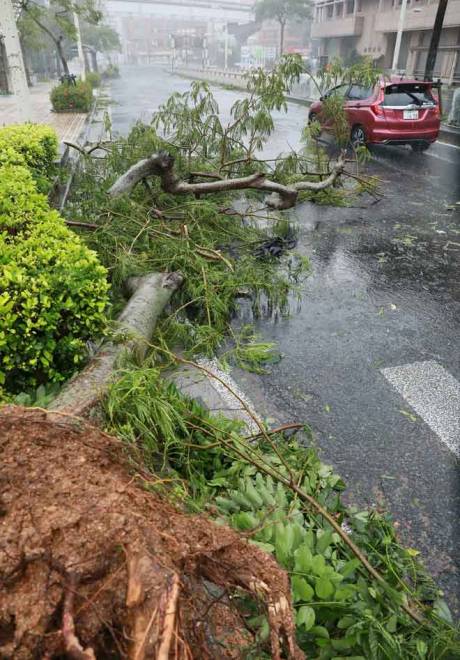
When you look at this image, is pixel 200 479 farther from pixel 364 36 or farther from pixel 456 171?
pixel 364 36

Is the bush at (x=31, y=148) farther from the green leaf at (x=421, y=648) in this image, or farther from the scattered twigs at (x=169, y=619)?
the green leaf at (x=421, y=648)

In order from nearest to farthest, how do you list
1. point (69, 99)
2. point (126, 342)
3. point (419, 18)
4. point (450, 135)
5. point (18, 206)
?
point (126, 342) < point (18, 206) < point (450, 135) < point (69, 99) < point (419, 18)

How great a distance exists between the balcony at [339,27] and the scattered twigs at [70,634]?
171ft

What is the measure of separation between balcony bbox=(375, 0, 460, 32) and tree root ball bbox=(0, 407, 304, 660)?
35407 mm

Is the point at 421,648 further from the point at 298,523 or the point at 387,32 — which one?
the point at 387,32

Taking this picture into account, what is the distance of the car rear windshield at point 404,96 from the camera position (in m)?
11.1

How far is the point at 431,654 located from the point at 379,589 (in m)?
0.28

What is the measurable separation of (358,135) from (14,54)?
758 centimetres

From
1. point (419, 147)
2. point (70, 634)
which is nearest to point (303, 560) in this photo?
point (70, 634)

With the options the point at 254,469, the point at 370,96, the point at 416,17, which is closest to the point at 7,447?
the point at 254,469

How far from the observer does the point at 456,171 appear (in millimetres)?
10383

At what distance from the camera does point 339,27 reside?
4703 cm

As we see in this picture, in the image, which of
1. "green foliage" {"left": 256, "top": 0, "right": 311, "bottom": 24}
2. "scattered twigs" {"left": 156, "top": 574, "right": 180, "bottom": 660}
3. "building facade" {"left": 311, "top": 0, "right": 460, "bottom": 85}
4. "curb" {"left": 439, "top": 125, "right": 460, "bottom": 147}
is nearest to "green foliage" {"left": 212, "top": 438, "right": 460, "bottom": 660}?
"scattered twigs" {"left": 156, "top": 574, "right": 180, "bottom": 660}

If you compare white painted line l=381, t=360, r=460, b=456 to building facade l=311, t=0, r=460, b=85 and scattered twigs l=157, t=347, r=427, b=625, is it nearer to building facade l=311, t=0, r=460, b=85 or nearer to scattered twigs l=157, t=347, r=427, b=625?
scattered twigs l=157, t=347, r=427, b=625
